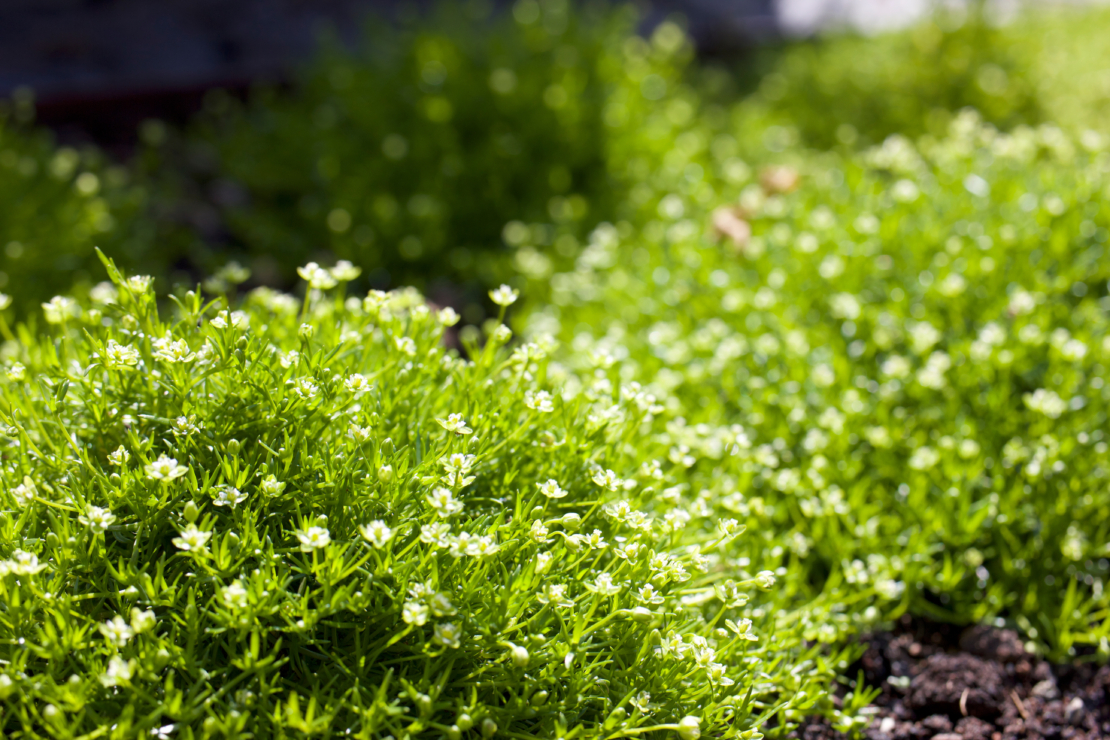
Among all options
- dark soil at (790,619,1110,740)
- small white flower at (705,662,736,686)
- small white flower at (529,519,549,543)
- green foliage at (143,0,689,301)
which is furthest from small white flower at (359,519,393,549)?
green foliage at (143,0,689,301)

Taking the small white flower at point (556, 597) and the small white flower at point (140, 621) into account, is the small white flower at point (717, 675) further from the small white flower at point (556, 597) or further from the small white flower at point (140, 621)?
the small white flower at point (140, 621)

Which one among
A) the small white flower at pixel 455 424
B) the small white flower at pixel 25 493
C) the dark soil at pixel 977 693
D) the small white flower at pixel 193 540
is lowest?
the dark soil at pixel 977 693

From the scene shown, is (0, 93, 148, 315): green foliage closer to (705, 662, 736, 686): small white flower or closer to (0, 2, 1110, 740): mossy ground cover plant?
(0, 2, 1110, 740): mossy ground cover plant

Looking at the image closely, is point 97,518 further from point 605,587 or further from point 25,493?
point 605,587

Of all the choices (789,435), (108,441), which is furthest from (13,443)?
(789,435)

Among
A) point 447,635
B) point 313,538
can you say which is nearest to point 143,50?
point 313,538

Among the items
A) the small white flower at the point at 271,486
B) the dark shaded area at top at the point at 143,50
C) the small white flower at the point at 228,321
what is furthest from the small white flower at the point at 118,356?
the dark shaded area at top at the point at 143,50

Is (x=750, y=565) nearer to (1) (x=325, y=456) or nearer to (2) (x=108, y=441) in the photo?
(1) (x=325, y=456)
